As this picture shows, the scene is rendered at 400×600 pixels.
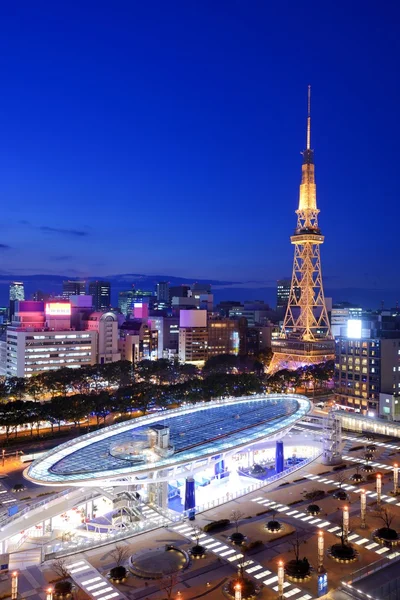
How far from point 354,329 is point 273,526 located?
5070 centimetres

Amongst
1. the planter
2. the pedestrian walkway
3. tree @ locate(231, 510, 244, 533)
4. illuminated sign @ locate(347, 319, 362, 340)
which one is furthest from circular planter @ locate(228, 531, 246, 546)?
illuminated sign @ locate(347, 319, 362, 340)

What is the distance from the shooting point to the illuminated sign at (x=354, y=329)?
7406cm

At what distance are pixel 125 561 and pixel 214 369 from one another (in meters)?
80.8

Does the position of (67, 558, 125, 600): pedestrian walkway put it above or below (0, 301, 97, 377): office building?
below

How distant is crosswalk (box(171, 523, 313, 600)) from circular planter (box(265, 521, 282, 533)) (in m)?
2.94

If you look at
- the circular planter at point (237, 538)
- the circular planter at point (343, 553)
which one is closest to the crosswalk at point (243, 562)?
the circular planter at point (237, 538)

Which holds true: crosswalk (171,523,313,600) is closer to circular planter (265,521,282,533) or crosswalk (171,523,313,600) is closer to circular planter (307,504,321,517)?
circular planter (265,521,282,533)

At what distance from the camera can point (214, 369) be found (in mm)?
105500

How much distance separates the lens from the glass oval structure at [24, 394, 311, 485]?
31.0m

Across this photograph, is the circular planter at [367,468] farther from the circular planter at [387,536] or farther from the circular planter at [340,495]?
the circular planter at [387,536]

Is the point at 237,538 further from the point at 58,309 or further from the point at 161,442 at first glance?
the point at 58,309

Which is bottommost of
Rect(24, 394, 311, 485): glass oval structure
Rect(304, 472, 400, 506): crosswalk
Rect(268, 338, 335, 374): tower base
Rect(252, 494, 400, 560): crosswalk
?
Rect(252, 494, 400, 560): crosswalk

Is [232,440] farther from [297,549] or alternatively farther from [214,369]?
[214,369]

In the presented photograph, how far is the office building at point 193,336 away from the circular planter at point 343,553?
100995 mm
